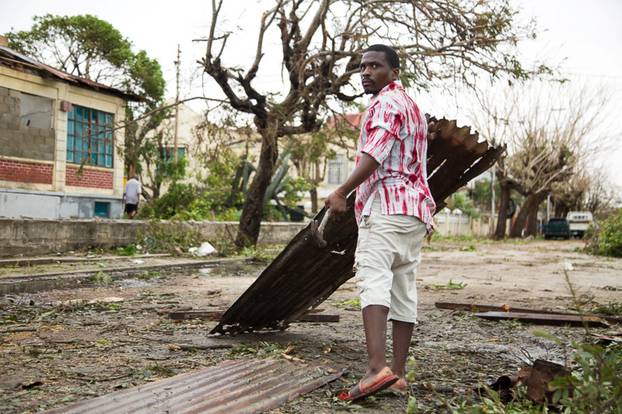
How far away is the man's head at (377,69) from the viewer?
340cm

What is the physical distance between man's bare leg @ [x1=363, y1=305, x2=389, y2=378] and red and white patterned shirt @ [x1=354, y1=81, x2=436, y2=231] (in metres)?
0.50

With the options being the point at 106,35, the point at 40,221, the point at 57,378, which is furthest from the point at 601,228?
the point at 106,35

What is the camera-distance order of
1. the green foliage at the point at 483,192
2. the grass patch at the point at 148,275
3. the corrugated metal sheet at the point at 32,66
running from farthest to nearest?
the green foliage at the point at 483,192
the corrugated metal sheet at the point at 32,66
the grass patch at the point at 148,275

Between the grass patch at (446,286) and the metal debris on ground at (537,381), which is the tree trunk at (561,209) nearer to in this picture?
the grass patch at (446,286)

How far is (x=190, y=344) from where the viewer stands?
14.7 feet

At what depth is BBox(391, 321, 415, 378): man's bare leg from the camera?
3449 millimetres

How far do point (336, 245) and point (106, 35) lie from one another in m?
30.5

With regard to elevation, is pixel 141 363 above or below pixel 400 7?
below

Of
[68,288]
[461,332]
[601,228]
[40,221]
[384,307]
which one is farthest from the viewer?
[601,228]

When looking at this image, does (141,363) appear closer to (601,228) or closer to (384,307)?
(384,307)

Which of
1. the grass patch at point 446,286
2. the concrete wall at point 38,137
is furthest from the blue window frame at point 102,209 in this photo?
the grass patch at point 446,286

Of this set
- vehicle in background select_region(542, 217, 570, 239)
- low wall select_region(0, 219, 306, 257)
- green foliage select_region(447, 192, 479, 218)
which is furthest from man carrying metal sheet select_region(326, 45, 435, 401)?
green foliage select_region(447, 192, 479, 218)

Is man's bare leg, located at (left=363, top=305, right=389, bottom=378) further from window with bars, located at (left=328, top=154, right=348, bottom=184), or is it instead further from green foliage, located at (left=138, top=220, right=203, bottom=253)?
window with bars, located at (left=328, top=154, right=348, bottom=184)

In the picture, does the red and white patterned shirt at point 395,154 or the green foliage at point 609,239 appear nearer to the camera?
the red and white patterned shirt at point 395,154
